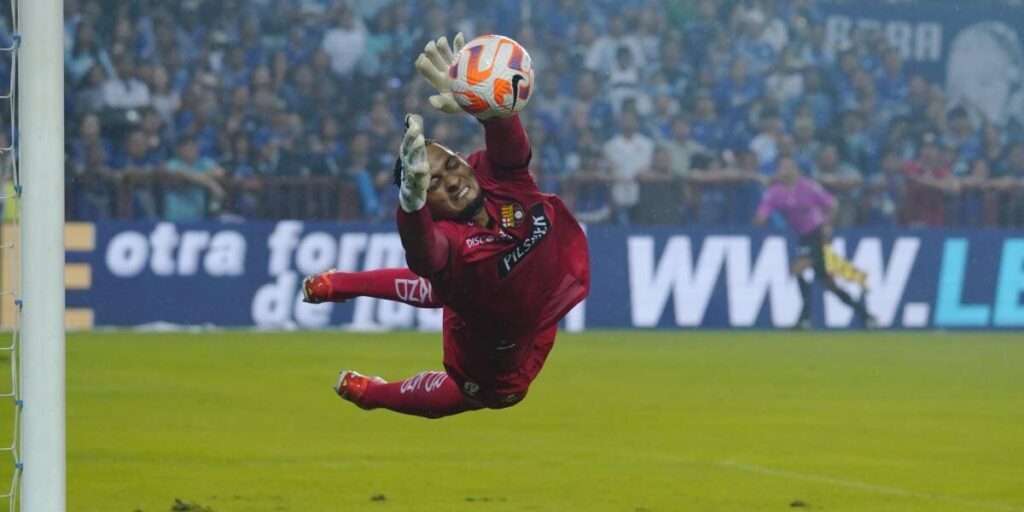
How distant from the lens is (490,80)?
19.4ft

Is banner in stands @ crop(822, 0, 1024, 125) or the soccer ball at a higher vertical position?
banner in stands @ crop(822, 0, 1024, 125)

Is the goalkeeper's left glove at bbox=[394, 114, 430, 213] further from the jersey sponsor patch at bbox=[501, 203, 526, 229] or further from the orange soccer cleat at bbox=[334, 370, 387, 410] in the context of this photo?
the orange soccer cleat at bbox=[334, 370, 387, 410]

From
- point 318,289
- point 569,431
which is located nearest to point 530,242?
point 318,289

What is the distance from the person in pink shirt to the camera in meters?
17.9

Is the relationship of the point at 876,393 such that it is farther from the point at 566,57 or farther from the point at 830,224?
the point at 566,57

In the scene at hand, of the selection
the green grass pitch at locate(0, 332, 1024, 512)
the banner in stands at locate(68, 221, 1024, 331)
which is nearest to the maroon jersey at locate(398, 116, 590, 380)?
the green grass pitch at locate(0, 332, 1024, 512)

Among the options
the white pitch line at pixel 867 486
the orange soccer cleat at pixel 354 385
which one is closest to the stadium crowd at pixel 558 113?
the white pitch line at pixel 867 486

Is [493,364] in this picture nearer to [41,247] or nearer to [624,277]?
[41,247]

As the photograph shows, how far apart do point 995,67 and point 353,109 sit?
28.7 feet

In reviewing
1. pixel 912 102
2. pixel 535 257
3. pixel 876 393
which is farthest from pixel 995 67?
pixel 535 257

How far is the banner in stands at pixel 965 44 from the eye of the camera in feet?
71.6

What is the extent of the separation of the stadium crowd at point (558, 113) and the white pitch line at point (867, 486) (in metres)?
9.11

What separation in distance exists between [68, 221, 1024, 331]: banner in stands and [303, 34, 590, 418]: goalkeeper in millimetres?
9878

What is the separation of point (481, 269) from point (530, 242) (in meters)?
0.26
